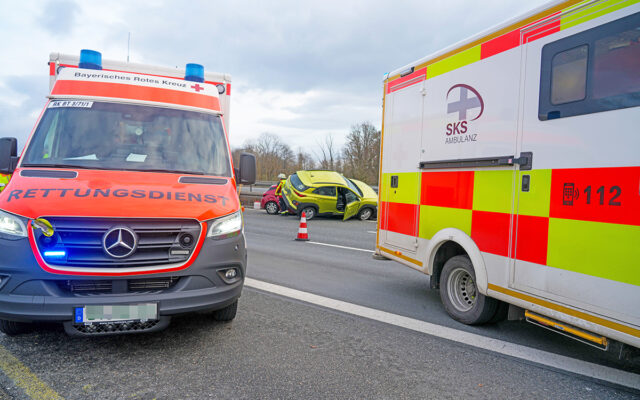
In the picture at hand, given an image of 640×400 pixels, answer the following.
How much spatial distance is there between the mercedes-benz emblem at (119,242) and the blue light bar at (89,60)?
2.78 m

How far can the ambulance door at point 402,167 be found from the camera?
18.2ft

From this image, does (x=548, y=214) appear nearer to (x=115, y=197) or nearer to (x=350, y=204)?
(x=115, y=197)

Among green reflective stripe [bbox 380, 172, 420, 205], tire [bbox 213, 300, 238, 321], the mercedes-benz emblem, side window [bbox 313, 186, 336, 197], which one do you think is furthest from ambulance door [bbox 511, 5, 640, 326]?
side window [bbox 313, 186, 336, 197]

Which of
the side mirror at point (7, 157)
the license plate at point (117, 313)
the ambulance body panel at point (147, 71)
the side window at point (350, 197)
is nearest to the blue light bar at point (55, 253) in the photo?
the license plate at point (117, 313)

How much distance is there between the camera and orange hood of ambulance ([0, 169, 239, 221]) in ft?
11.5

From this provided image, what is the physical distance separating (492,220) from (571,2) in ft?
6.35

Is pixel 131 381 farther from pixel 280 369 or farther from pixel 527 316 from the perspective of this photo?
pixel 527 316

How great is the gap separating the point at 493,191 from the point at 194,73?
374cm

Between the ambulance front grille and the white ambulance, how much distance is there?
297 cm

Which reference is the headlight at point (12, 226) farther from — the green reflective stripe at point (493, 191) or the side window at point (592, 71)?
the side window at point (592, 71)

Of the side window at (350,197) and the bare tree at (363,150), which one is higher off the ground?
the bare tree at (363,150)

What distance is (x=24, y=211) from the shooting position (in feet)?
11.3

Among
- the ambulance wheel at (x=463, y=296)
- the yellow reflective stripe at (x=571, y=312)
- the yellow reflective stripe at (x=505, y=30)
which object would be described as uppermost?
the yellow reflective stripe at (x=505, y=30)

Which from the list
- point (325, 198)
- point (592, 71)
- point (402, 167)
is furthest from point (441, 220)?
point (325, 198)
